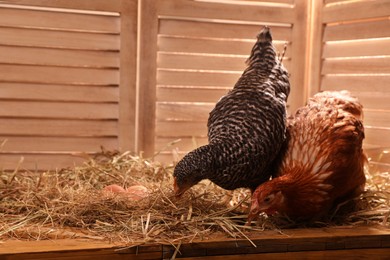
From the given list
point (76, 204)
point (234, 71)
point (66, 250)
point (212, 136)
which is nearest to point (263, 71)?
point (212, 136)

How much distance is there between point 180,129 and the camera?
285cm

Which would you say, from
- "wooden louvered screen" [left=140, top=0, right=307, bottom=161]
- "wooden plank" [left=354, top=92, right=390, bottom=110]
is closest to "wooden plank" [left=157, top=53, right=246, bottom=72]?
"wooden louvered screen" [left=140, top=0, right=307, bottom=161]

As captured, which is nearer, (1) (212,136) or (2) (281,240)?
(2) (281,240)

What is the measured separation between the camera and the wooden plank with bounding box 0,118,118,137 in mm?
2648

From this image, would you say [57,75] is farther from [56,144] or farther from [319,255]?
[319,255]

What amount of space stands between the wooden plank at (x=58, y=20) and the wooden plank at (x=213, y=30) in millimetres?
241

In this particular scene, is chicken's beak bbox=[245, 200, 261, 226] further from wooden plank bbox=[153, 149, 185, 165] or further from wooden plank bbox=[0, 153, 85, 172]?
wooden plank bbox=[0, 153, 85, 172]

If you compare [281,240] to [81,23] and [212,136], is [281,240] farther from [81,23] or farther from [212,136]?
[81,23]

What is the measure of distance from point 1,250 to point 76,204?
0.42 m

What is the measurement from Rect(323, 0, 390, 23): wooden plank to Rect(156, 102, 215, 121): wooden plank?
71 centimetres

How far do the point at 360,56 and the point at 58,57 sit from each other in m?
1.37

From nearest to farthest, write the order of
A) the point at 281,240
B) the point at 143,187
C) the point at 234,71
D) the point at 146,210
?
the point at 281,240, the point at 146,210, the point at 143,187, the point at 234,71

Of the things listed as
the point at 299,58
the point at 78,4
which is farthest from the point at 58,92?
the point at 299,58

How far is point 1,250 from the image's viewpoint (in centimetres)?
159
